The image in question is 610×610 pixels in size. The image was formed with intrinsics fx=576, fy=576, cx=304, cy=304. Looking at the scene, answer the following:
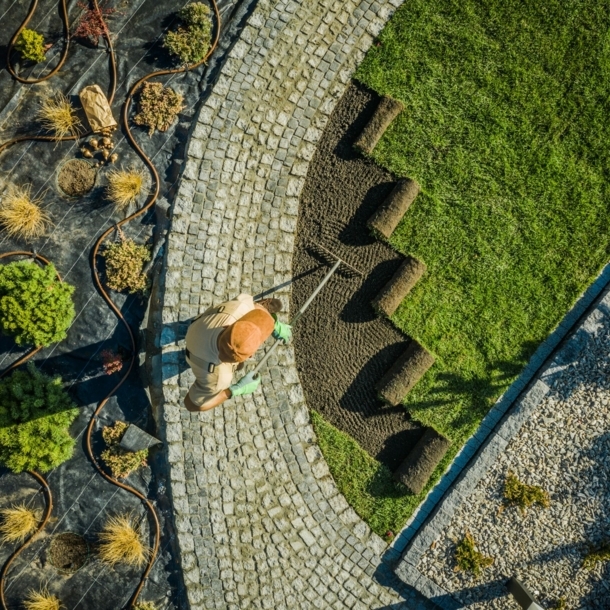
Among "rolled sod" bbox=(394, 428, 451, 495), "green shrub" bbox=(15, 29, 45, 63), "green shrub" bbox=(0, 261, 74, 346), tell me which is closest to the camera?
"green shrub" bbox=(0, 261, 74, 346)

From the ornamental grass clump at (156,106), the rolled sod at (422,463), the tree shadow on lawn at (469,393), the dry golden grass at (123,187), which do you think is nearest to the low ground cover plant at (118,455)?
the dry golden grass at (123,187)

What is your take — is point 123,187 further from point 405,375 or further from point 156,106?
point 405,375

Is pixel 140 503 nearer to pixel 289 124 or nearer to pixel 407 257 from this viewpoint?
pixel 407 257

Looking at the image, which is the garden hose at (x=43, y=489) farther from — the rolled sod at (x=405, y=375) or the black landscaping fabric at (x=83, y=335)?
the rolled sod at (x=405, y=375)

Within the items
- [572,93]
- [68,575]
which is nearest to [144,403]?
[68,575]

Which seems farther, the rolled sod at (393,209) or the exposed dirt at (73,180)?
the rolled sod at (393,209)

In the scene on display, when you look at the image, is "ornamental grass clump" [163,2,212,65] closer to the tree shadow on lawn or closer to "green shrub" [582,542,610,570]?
the tree shadow on lawn

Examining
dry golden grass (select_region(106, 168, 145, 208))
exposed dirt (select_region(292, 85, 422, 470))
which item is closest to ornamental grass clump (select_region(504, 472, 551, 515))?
exposed dirt (select_region(292, 85, 422, 470))
